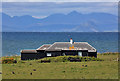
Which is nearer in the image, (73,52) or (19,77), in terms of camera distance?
(19,77)

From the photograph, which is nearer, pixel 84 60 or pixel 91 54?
pixel 84 60

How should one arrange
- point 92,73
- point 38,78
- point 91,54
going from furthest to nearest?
1. point 91,54
2. point 92,73
3. point 38,78

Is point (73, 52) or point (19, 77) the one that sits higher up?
point (73, 52)

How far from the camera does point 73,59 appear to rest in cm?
4716

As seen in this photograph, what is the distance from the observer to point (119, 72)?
3284 centimetres

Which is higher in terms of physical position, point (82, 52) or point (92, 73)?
point (82, 52)

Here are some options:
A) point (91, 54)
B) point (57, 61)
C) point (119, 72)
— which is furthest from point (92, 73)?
point (91, 54)

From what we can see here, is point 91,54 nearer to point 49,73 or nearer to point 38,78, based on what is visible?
point 49,73

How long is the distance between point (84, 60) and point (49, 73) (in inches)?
618

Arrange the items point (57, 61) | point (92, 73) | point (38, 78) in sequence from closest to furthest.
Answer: point (38, 78), point (92, 73), point (57, 61)

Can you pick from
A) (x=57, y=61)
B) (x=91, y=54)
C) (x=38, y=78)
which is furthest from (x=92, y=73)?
(x=91, y=54)

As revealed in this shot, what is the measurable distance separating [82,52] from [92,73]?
21.8 meters

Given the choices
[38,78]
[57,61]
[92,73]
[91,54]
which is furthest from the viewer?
[91,54]

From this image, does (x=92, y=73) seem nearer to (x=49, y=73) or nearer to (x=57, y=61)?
(x=49, y=73)
